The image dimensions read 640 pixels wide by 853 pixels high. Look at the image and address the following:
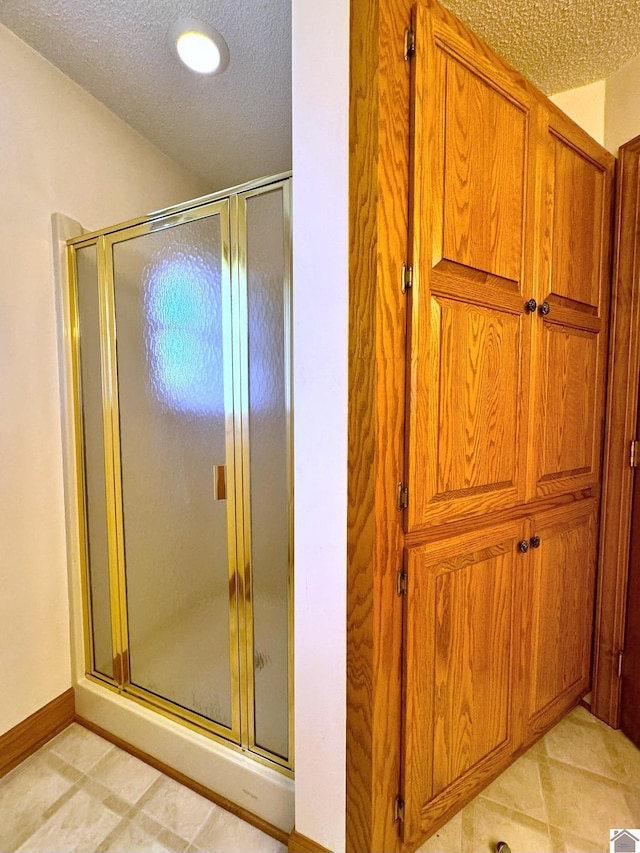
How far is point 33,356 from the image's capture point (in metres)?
1.40

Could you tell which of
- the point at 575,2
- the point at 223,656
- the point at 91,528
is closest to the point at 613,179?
the point at 575,2

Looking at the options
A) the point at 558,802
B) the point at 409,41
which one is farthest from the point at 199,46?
the point at 558,802

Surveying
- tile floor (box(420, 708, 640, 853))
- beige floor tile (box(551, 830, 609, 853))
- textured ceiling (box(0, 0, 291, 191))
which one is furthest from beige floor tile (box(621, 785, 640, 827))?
textured ceiling (box(0, 0, 291, 191))

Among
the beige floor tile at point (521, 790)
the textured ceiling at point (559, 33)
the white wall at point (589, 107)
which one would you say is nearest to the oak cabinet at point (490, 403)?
the beige floor tile at point (521, 790)

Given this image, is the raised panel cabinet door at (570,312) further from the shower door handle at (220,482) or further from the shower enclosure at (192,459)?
the shower door handle at (220,482)

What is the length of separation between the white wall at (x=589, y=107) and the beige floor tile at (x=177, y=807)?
8.30 feet

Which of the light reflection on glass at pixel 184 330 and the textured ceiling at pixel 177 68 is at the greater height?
the textured ceiling at pixel 177 68

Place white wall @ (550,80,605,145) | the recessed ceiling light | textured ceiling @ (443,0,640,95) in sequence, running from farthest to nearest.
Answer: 1. white wall @ (550,80,605,145)
2. the recessed ceiling light
3. textured ceiling @ (443,0,640,95)

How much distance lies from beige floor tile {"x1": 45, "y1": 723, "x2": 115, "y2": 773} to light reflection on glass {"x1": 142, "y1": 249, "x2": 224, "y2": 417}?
121 centimetres

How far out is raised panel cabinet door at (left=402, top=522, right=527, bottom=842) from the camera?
945 millimetres

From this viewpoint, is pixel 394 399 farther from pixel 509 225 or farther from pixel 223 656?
pixel 223 656

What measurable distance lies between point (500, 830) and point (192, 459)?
137 centimetres

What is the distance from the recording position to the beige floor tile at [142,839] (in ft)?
3.50

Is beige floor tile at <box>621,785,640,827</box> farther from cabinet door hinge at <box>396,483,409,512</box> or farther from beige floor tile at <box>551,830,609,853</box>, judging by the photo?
cabinet door hinge at <box>396,483,409,512</box>
